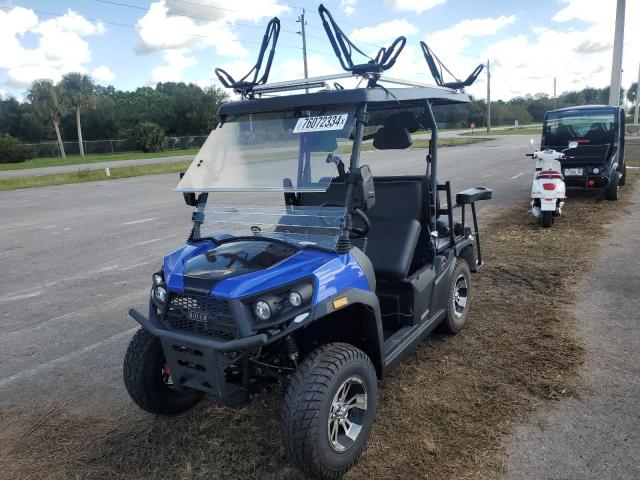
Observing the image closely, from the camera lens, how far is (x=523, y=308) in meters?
5.04

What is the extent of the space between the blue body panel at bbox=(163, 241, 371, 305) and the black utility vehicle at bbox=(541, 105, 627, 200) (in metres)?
9.37

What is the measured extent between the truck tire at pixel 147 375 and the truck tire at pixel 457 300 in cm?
215

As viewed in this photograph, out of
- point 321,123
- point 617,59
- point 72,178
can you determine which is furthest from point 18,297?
point 617,59

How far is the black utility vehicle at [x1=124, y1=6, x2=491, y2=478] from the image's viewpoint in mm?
2586

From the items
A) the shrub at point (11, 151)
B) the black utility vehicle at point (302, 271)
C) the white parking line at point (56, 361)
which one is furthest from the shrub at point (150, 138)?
the black utility vehicle at point (302, 271)

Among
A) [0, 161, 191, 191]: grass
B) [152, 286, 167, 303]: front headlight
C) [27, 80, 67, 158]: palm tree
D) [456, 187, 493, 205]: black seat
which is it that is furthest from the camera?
[27, 80, 67, 158]: palm tree

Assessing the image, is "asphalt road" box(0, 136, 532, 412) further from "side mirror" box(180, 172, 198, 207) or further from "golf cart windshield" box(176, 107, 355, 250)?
"side mirror" box(180, 172, 198, 207)

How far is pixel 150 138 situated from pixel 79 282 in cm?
4641

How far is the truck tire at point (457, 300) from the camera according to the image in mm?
4242

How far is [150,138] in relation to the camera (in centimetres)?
4997

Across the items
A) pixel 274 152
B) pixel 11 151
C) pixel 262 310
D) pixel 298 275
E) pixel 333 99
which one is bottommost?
pixel 262 310

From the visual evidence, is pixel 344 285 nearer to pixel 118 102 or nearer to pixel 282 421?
pixel 282 421

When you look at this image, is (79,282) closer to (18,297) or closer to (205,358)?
(18,297)

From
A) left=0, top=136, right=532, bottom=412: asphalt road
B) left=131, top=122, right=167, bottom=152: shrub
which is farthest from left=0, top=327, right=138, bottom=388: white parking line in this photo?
left=131, top=122, right=167, bottom=152: shrub
